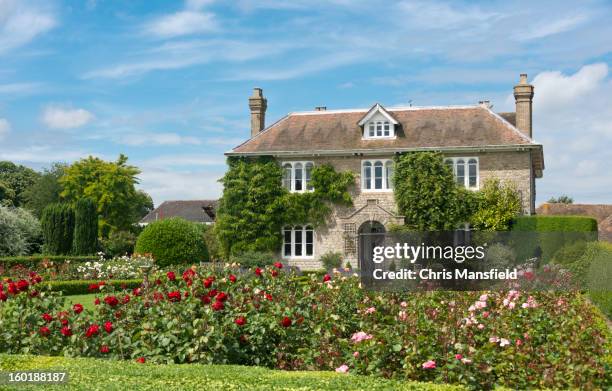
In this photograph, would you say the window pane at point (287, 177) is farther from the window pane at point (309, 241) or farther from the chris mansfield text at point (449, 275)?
the chris mansfield text at point (449, 275)

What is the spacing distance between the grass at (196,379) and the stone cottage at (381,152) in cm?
2474

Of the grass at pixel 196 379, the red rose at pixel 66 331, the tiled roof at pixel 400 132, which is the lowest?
the grass at pixel 196 379

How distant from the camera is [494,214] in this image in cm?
3067

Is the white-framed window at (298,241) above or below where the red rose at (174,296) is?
above

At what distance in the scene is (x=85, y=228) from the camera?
3772cm

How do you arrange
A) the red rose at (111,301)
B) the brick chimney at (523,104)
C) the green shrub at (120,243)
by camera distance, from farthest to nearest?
the green shrub at (120,243) < the brick chimney at (523,104) < the red rose at (111,301)

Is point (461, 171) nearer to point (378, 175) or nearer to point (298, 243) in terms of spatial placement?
point (378, 175)

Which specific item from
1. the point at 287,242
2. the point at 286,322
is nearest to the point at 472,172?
the point at 287,242

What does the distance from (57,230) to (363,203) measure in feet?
55.3

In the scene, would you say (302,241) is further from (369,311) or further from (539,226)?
(369,311)

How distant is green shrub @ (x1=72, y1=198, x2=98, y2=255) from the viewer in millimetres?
37562

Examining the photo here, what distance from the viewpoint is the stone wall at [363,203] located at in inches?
1231

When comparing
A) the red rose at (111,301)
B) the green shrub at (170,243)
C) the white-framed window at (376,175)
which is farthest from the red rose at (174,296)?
the white-framed window at (376,175)

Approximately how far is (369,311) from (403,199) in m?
22.5
